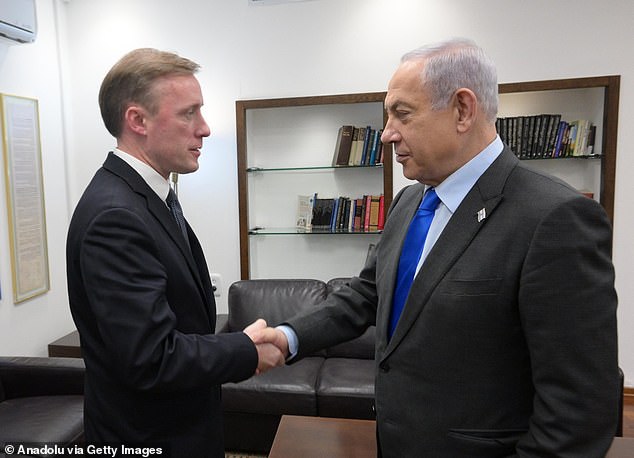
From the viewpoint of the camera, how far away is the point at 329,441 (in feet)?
5.66

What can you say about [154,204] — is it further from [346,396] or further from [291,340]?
[346,396]

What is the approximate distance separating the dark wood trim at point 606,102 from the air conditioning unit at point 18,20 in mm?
3040

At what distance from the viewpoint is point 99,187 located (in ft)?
3.96

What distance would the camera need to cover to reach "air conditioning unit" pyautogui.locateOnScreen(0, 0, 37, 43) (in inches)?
107

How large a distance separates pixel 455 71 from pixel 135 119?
0.83m

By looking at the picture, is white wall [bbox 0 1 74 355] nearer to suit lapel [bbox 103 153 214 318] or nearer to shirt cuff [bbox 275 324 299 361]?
suit lapel [bbox 103 153 214 318]

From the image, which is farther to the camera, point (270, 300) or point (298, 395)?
point (270, 300)

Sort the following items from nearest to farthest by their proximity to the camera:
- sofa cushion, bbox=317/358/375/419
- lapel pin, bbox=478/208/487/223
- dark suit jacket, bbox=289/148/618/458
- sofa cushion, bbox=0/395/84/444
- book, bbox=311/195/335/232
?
dark suit jacket, bbox=289/148/618/458 < lapel pin, bbox=478/208/487/223 < sofa cushion, bbox=0/395/84/444 < sofa cushion, bbox=317/358/375/419 < book, bbox=311/195/335/232

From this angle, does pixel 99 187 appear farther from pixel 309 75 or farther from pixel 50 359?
pixel 309 75

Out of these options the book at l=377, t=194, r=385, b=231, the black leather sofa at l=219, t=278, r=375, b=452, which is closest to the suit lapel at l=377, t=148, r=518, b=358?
the black leather sofa at l=219, t=278, r=375, b=452

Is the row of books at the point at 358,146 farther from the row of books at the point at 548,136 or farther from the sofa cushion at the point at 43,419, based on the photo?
the sofa cushion at the point at 43,419

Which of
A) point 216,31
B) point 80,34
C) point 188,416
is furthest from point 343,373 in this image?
point 80,34

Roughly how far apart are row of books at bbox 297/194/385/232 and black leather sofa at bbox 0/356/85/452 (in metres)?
1.85

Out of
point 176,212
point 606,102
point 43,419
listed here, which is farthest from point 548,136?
point 43,419
